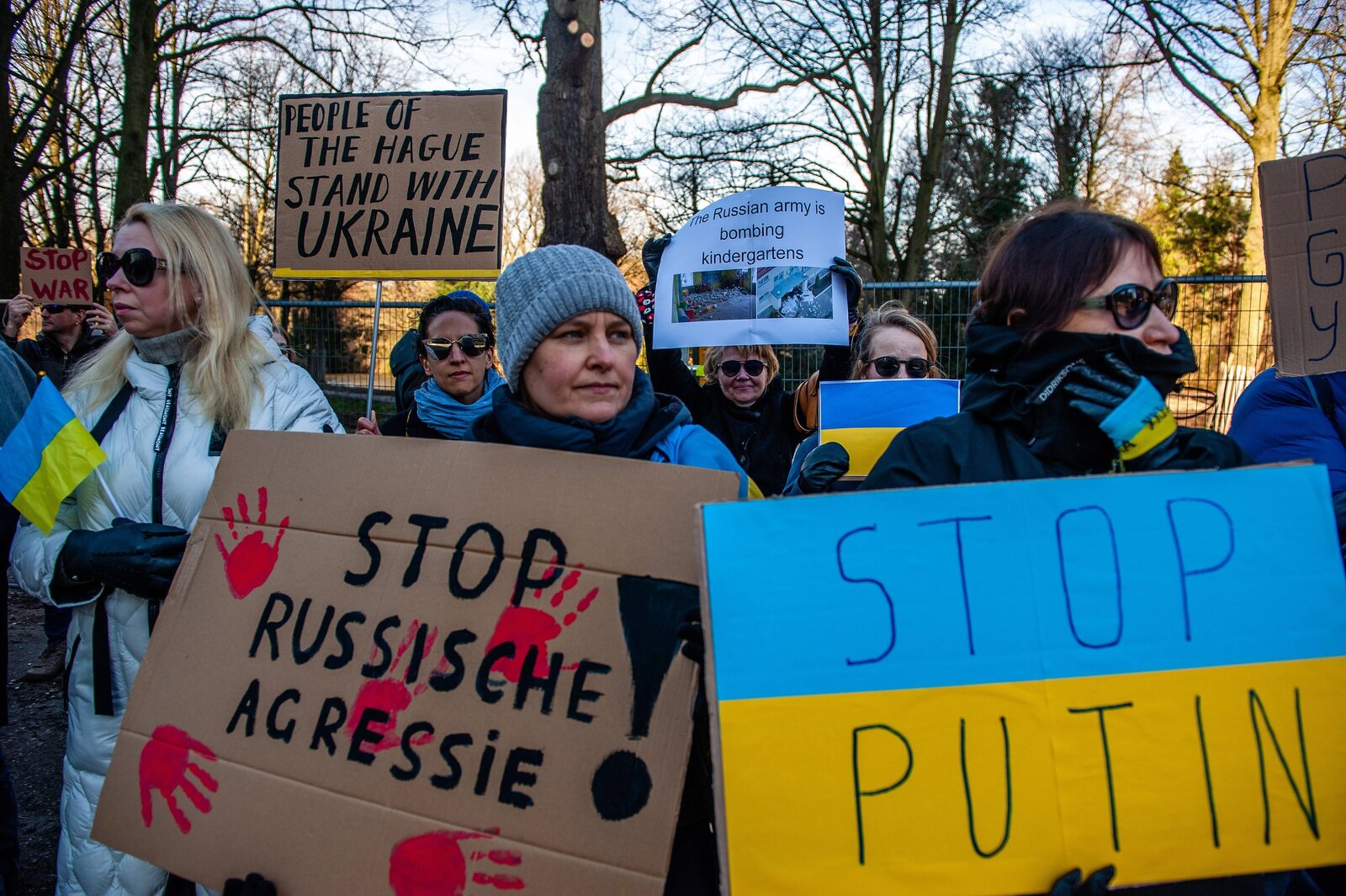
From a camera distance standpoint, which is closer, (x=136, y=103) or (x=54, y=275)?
(x=54, y=275)

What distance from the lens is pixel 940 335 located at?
23.4 feet

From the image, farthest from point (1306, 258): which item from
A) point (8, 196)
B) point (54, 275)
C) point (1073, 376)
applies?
point (8, 196)

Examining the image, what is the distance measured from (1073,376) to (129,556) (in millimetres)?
1922

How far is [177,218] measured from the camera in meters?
2.14

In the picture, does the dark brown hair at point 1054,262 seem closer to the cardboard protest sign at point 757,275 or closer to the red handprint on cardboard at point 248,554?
the cardboard protest sign at point 757,275

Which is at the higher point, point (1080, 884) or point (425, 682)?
point (425, 682)

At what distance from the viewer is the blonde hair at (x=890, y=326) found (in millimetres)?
2959

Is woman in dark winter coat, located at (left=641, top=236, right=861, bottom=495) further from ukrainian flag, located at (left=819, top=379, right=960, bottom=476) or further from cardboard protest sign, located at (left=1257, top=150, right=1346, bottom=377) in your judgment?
cardboard protest sign, located at (left=1257, top=150, right=1346, bottom=377)

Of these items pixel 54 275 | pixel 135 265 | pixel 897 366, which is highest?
pixel 54 275

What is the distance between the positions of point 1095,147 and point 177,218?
22.9 metres

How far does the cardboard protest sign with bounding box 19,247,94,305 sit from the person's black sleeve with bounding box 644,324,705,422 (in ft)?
14.8

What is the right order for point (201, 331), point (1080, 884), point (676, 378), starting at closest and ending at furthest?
point (1080, 884) < point (201, 331) < point (676, 378)

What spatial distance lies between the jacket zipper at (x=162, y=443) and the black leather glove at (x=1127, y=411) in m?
1.96

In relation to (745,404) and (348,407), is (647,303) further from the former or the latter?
(348,407)
